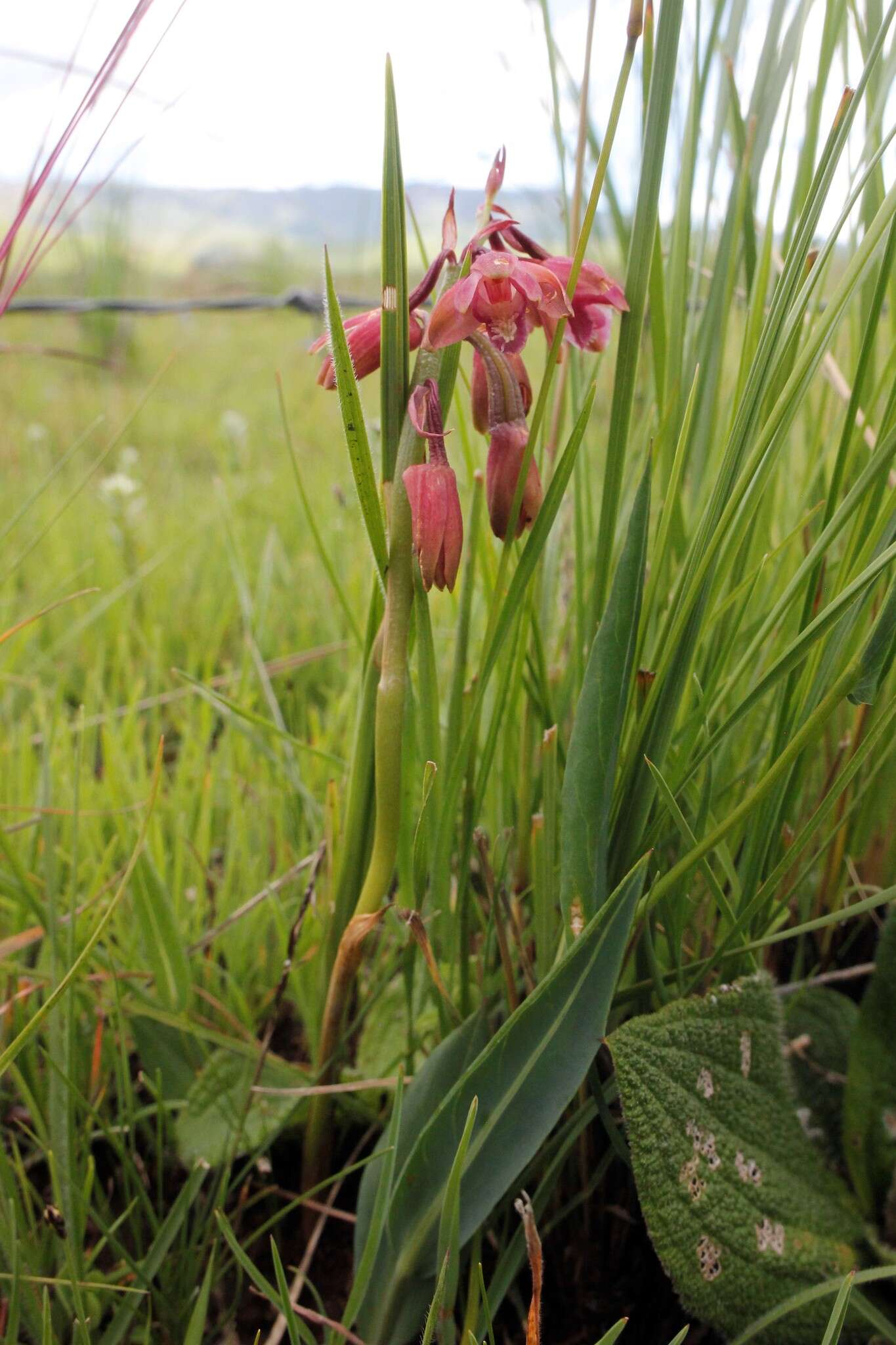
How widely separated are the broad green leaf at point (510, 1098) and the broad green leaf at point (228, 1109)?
0.14 metres

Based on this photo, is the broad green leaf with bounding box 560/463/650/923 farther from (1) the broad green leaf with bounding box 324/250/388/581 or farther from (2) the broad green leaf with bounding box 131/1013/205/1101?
(2) the broad green leaf with bounding box 131/1013/205/1101

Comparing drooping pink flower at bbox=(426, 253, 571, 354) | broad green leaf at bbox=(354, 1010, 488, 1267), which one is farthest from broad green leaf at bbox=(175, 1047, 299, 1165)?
drooping pink flower at bbox=(426, 253, 571, 354)

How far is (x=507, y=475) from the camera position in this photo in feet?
1.52

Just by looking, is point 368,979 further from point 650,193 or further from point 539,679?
point 650,193

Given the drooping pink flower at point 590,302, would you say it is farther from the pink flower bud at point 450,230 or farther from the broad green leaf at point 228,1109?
the broad green leaf at point 228,1109

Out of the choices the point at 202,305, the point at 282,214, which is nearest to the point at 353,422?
the point at 202,305

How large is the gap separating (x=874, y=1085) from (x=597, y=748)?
1.18 feet

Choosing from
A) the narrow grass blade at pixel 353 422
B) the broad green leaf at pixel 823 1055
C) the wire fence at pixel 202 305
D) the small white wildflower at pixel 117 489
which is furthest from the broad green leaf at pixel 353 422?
the small white wildflower at pixel 117 489

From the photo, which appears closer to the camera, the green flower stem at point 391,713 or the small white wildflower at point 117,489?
the green flower stem at point 391,713

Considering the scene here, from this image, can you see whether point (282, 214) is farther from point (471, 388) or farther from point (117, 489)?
point (471, 388)

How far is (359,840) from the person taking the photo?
56 centimetres

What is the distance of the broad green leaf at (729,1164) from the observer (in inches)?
18.3

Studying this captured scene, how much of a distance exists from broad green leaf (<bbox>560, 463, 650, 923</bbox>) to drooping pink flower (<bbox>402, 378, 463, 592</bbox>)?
92mm

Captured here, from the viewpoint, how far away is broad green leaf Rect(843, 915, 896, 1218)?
2.07 feet
